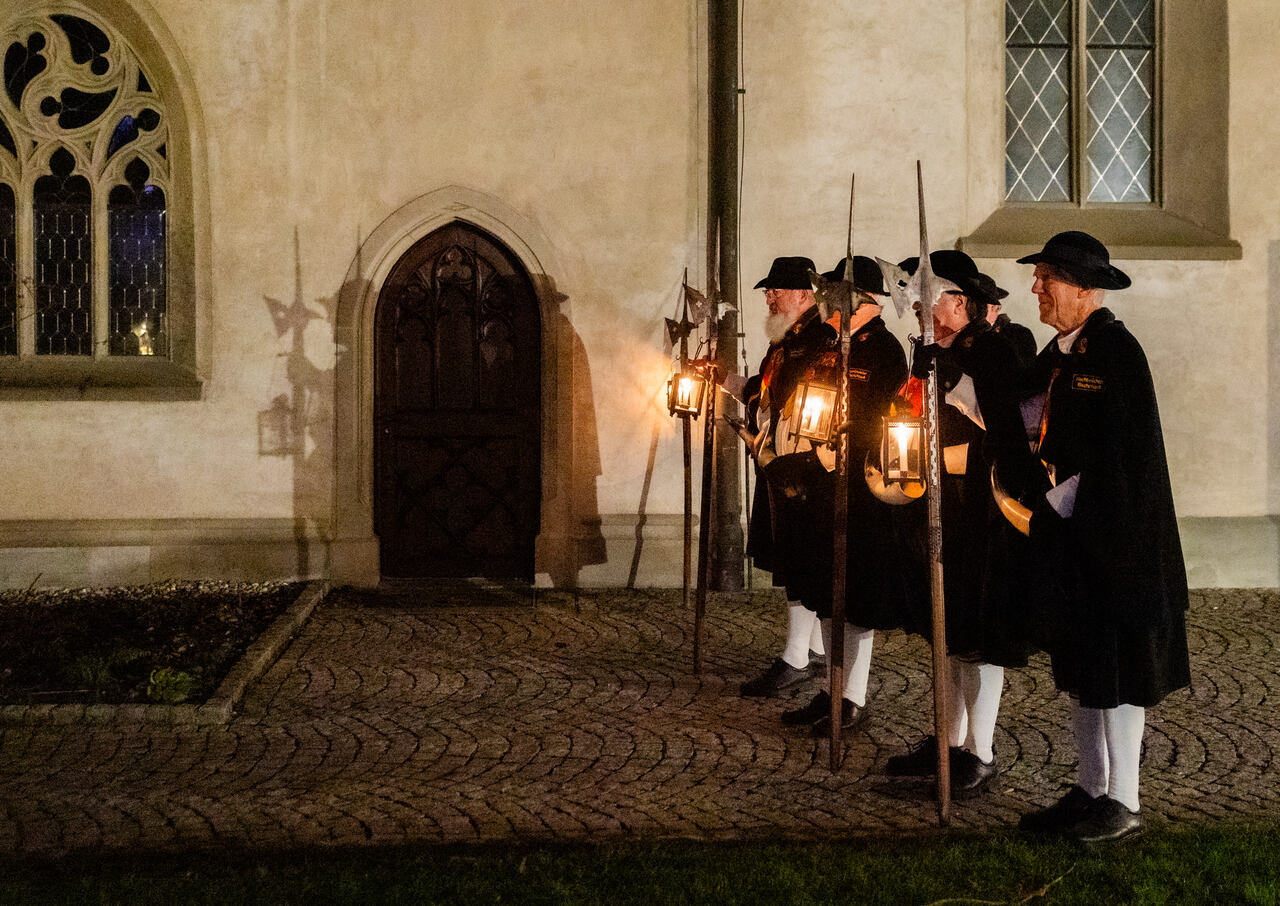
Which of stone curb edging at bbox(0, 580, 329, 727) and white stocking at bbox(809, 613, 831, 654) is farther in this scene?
white stocking at bbox(809, 613, 831, 654)

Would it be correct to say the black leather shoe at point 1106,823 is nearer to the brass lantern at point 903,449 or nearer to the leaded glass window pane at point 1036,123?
the brass lantern at point 903,449

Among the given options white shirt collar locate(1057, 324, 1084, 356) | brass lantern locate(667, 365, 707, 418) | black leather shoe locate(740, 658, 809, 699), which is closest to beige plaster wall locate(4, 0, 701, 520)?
brass lantern locate(667, 365, 707, 418)

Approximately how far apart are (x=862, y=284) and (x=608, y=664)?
261 centimetres

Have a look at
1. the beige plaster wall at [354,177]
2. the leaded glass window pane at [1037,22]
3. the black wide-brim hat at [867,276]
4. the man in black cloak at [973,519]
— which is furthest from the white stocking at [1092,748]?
the leaded glass window pane at [1037,22]

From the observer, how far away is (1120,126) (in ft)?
32.3

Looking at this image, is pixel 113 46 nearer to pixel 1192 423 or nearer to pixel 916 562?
pixel 916 562

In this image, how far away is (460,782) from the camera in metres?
5.30

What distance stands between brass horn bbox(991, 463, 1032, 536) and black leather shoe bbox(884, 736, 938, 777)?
102 centimetres

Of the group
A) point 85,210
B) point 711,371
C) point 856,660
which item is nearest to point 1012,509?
point 856,660

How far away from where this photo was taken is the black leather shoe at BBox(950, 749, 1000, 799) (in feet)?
16.7

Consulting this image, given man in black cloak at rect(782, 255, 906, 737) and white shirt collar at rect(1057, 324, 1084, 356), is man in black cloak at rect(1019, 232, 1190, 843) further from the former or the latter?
man in black cloak at rect(782, 255, 906, 737)

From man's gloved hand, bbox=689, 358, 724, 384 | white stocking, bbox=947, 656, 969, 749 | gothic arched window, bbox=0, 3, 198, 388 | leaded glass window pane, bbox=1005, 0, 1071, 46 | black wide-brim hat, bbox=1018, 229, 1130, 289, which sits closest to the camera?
black wide-brim hat, bbox=1018, 229, 1130, 289

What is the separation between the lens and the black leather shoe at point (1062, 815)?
4.61 meters

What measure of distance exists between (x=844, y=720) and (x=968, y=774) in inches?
33.8
